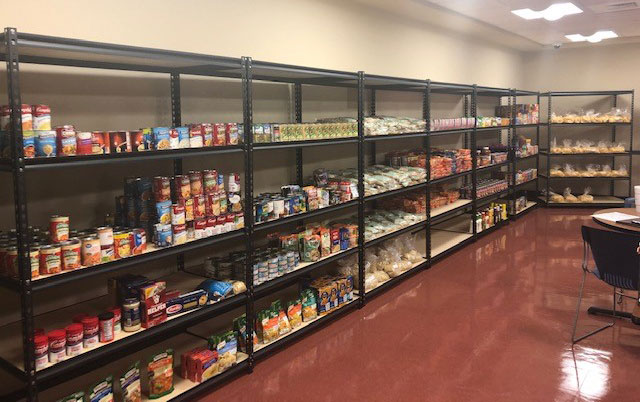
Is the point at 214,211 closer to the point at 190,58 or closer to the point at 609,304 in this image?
the point at 190,58

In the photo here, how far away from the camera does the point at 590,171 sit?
9.84m

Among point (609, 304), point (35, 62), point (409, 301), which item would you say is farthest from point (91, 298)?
point (609, 304)

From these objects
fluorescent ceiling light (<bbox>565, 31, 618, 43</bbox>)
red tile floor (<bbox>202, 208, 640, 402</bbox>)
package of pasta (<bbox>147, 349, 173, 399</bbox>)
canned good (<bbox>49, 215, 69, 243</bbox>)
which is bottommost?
red tile floor (<bbox>202, 208, 640, 402</bbox>)

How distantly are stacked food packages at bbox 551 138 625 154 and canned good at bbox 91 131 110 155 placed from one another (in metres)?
9.00

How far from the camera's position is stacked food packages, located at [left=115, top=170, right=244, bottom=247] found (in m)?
3.11

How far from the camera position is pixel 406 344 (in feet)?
13.2

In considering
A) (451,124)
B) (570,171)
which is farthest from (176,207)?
(570,171)

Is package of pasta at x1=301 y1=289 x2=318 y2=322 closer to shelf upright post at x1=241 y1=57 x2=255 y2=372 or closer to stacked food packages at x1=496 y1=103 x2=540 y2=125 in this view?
shelf upright post at x1=241 y1=57 x2=255 y2=372

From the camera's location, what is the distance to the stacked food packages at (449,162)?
6.30 m

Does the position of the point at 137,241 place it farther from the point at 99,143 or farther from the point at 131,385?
the point at 131,385

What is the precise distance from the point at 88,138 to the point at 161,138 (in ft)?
1.51

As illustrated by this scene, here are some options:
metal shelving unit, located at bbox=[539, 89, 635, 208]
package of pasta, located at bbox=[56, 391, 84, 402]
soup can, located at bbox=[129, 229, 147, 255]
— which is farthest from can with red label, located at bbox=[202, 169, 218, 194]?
metal shelving unit, located at bbox=[539, 89, 635, 208]

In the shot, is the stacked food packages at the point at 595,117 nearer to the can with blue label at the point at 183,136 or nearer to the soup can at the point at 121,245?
the can with blue label at the point at 183,136

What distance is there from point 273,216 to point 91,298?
1.34 m
